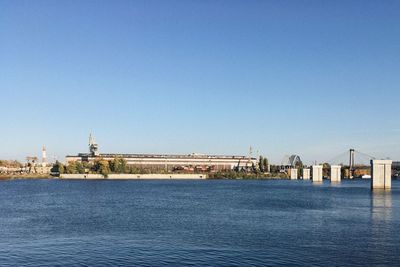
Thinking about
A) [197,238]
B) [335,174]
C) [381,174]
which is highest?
[381,174]

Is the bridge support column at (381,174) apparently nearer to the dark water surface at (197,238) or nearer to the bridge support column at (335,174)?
the dark water surface at (197,238)

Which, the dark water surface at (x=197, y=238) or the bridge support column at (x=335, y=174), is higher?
the bridge support column at (x=335, y=174)

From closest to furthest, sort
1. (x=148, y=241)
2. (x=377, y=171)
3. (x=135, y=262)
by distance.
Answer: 1. (x=135, y=262)
2. (x=148, y=241)
3. (x=377, y=171)

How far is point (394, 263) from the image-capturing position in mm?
30359

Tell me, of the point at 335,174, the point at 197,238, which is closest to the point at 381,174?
the point at 335,174

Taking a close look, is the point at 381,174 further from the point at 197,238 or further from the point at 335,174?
the point at 197,238

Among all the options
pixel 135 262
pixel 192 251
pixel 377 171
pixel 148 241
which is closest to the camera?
pixel 135 262

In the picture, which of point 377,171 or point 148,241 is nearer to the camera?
point 148,241

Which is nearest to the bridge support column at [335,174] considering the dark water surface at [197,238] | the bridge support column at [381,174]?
the bridge support column at [381,174]

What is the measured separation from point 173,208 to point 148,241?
2854cm

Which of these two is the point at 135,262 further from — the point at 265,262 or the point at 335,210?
the point at 335,210

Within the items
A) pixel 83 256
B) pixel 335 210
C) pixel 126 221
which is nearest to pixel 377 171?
pixel 335 210

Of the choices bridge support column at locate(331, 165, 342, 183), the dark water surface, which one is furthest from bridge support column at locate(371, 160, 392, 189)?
bridge support column at locate(331, 165, 342, 183)

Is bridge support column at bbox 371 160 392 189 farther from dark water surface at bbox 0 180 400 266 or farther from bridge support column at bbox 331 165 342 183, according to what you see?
bridge support column at bbox 331 165 342 183
